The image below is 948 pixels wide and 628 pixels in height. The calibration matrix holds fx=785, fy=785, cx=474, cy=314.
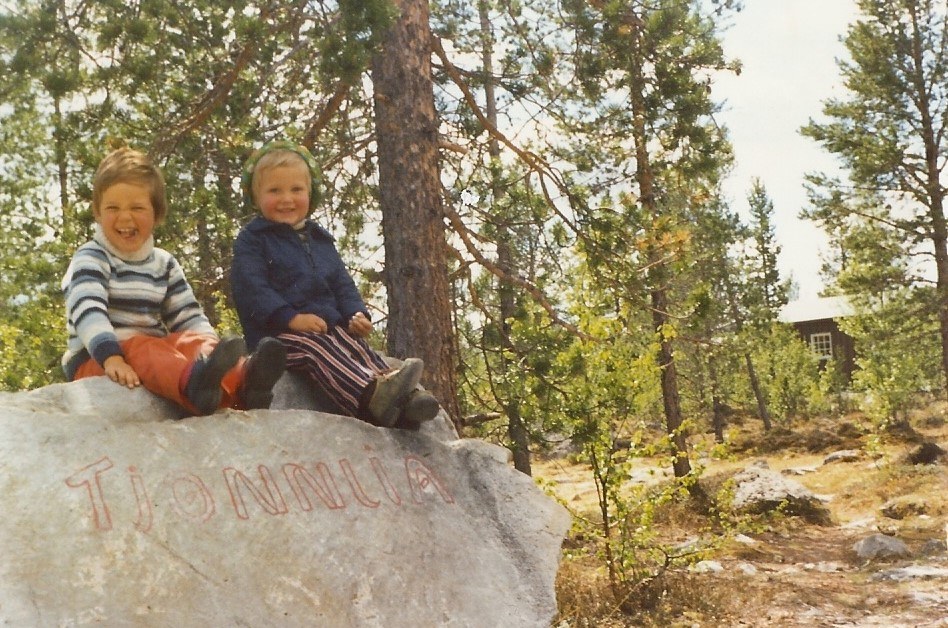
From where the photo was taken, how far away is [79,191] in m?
4.78

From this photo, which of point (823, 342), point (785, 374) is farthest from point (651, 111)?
point (823, 342)

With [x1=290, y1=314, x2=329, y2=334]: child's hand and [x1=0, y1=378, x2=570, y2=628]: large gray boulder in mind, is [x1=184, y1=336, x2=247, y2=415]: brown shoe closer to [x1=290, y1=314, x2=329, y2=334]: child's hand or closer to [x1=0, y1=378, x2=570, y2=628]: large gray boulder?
[x1=0, y1=378, x2=570, y2=628]: large gray boulder

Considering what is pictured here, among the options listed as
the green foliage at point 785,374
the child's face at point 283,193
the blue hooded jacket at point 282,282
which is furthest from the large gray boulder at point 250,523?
the green foliage at point 785,374

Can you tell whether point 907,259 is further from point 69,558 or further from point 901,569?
point 69,558

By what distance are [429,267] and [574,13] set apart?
2.68 meters

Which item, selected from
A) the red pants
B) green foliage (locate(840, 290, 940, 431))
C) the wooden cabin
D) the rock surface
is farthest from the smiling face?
the wooden cabin

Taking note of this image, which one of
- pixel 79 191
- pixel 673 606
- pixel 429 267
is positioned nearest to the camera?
pixel 79 191

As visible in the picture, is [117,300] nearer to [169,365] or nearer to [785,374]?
[169,365]

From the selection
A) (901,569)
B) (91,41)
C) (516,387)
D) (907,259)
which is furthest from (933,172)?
(91,41)

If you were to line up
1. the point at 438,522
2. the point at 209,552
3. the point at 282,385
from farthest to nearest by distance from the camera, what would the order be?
the point at 282,385 < the point at 438,522 < the point at 209,552

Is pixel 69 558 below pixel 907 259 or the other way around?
below

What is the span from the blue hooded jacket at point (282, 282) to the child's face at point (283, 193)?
5cm

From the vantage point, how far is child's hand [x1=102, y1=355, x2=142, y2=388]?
2.73 meters

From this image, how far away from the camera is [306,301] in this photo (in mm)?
3350
